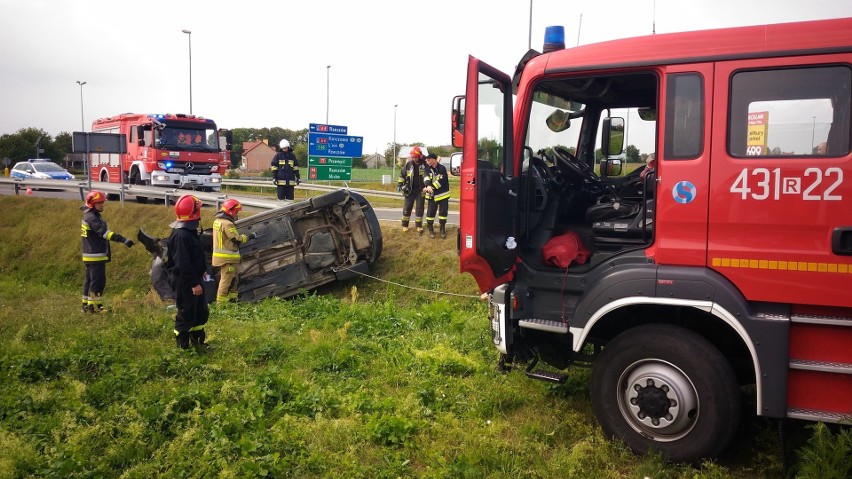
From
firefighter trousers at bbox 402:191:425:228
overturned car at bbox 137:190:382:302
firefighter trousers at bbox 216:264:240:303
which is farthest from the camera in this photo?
firefighter trousers at bbox 402:191:425:228

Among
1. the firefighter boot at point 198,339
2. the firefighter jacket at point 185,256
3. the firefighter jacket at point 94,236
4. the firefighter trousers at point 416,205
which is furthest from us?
the firefighter trousers at point 416,205

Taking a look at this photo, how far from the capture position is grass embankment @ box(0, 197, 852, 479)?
4.30 meters

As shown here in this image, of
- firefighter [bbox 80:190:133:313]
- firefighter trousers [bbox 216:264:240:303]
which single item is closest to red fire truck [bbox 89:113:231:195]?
firefighter [bbox 80:190:133:313]

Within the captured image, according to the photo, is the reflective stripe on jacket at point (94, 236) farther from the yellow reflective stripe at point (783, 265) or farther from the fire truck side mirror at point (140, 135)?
the fire truck side mirror at point (140, 135)

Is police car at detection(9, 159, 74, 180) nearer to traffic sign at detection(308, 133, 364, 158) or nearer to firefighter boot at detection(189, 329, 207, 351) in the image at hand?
traffic sign at detection(308, 133, 364, 158)

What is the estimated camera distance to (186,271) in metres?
6.86

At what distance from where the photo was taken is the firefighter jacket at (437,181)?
468 inches

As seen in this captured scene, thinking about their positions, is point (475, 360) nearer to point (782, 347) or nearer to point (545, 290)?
point (545, 290)

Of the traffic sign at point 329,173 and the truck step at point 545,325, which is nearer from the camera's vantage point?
the truck step at point 545,325

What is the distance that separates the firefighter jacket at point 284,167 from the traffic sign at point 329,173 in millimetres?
2901

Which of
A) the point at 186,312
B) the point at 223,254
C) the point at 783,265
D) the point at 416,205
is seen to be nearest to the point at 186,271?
the point at 186,312

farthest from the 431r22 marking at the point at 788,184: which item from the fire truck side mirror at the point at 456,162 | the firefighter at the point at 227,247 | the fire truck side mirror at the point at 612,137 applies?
the firefighter at the point at 227,247

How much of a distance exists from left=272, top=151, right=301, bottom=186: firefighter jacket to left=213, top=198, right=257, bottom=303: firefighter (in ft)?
16.4

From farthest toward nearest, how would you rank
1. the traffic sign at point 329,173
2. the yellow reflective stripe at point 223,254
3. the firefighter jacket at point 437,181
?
the traffic sign at point 329,173
the firefighter jacket at point 437,181
the yellow reflective stripe at point 223,254
